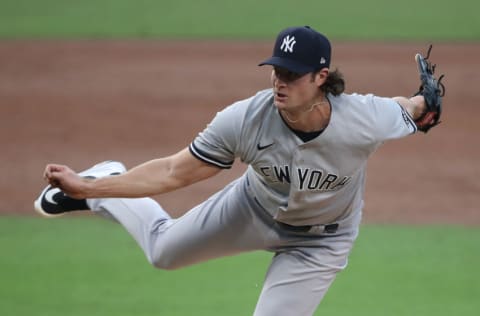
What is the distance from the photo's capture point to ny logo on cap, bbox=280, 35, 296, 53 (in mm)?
4844

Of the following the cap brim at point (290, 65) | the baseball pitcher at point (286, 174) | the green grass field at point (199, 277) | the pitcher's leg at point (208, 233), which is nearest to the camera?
the cap brim at point (290, 65)

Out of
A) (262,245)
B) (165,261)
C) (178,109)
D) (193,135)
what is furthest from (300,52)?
(178,109)

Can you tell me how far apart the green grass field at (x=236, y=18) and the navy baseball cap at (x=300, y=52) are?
11.1 m

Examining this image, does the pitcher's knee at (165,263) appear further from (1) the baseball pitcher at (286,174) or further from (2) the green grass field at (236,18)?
(2) the green grass field at (236,18)

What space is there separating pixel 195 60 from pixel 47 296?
787 cm

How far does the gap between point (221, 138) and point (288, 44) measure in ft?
1.85

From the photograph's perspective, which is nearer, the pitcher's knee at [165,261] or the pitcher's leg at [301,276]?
the pitcher's leg at [301,276]

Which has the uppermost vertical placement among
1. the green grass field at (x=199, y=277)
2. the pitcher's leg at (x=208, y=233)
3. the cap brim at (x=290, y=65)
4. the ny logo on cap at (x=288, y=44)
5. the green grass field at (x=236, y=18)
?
the ny logo on cap at (x=288, y=44)

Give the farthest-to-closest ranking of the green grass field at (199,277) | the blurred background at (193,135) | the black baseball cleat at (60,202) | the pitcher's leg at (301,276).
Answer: the blurred background at (193,135) → the green grass field at (199,277) → the black baseball cleat at (60,202) → the pitcher's leg at (301,276)

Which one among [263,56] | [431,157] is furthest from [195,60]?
[431,157]

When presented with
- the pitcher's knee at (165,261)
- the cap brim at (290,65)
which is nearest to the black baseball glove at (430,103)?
the cap brim at (290,65)

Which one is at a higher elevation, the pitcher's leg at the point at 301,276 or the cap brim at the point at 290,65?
the cap brim at the point at 290,65

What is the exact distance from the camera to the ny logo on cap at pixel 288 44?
191 inches

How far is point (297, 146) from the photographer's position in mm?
4988
